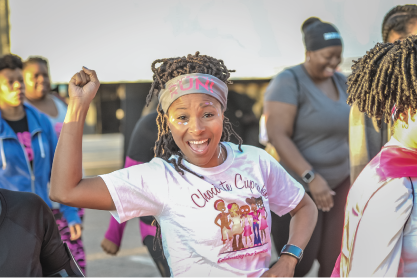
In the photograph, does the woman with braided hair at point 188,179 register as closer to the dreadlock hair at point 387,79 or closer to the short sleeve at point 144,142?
the dreadlock hair at point 387,79

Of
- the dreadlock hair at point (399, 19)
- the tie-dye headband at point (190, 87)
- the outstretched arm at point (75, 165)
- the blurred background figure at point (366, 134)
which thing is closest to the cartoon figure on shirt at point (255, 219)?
the tie-dye headband at point (190, 87)

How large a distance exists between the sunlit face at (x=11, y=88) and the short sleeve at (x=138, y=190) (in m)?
1.84

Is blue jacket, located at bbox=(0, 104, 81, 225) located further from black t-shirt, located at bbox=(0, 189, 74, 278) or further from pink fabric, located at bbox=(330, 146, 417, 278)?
pink fabric, located at bbox=(330, 146, 417, 278)

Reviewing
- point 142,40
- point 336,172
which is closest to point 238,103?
point 142,40

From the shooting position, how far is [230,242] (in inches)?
68.4

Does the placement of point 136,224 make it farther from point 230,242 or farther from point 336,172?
point 230,242

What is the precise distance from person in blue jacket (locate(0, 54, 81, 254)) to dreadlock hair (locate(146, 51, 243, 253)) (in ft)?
4.69

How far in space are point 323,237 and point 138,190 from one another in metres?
1.74

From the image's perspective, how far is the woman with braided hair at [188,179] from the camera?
156 cm

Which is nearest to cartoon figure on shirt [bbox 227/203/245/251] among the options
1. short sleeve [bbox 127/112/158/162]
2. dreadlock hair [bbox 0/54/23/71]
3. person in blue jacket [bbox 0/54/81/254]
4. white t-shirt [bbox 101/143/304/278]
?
white t-shirt [bbox 101/143/304/278]

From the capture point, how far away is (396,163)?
5.03ft

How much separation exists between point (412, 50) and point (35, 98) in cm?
328

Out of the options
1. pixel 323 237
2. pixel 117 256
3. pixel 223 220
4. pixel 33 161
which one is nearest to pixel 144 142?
pixel 33 161

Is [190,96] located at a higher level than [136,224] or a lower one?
higher
